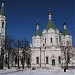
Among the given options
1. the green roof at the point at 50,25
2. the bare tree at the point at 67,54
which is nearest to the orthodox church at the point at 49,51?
the green roof at the point at 50,25

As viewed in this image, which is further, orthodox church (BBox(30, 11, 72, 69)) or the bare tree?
orthodox church (BBox(30, 11, 72, 69))

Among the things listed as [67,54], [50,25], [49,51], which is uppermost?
[50,25]

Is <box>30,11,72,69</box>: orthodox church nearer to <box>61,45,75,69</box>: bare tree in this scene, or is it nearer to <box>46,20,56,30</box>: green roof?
<box>46,20,56,30</box>: green roof

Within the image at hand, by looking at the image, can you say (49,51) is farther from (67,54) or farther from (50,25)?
(50,25)

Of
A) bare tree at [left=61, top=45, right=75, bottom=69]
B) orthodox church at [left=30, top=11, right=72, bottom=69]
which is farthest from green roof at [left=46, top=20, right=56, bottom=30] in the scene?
bare tree at [left=61, top=45, right=75, bottom=69]

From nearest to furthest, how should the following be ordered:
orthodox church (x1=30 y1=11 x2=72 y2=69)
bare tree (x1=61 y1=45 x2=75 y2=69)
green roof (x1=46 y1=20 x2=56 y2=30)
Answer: bare tree (x1=61 y1=45 x2=75 y2=69)
orthodox church (x1=30 y1=11 x2=72 y2=69)
green roof (x1=46 y1=20 x2=56 y2=30)

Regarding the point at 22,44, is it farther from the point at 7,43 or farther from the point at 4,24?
the point at 4,24

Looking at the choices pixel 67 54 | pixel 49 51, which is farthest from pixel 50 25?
pixel 67 54

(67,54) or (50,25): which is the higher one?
(50,25)

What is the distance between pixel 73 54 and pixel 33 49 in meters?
11.8

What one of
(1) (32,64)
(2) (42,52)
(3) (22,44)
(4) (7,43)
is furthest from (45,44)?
(4) (7,43)

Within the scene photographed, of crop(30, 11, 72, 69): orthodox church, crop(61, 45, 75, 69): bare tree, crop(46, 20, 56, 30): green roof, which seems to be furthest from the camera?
crop(46, 20, 56, 30): green roof

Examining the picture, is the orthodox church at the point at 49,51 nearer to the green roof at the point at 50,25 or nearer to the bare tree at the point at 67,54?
the green roof at the point at 50,25

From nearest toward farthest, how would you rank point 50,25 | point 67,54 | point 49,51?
point 67,54 < point 49,51 < point 50,25
